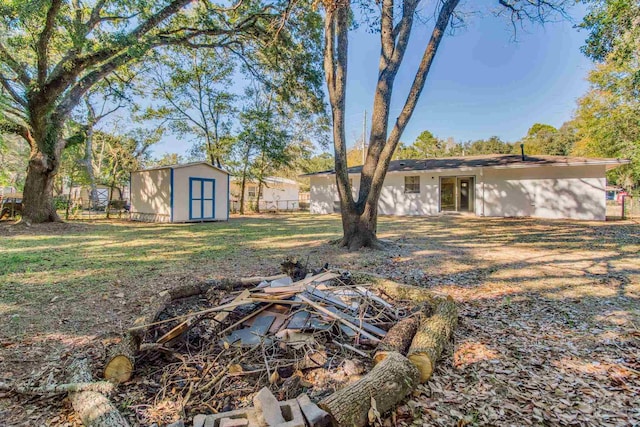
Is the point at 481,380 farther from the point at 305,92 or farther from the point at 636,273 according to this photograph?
the point at 305,92

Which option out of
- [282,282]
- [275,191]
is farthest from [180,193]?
[275,191]

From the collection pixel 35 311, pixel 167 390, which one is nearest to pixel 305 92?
pixel 35 311

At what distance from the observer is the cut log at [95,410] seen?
171 centimetres

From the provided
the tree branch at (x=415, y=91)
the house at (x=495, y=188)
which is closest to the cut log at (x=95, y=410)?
the tree branch at (x=415, y=91)

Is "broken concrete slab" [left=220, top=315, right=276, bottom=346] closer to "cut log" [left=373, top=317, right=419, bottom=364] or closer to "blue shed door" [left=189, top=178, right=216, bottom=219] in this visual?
"cut log" [left=373, top=317, right=419, bottom=364]

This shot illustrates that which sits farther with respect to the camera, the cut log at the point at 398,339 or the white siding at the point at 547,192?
the white siding at the point at 547,192

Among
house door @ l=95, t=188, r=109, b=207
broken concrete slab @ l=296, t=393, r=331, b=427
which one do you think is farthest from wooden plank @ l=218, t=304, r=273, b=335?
house door @ l=95, t=188, r=109, b=207

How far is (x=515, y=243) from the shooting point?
317 inches

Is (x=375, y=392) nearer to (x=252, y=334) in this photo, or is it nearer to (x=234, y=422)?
(x=234, y=422)

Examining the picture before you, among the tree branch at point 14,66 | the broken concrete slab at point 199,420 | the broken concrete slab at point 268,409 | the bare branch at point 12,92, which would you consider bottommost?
the broken concrete slab at point 199,420

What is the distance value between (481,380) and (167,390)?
227cm

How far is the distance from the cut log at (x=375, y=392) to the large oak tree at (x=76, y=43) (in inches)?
352

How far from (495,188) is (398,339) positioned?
Result: 15.1 meters

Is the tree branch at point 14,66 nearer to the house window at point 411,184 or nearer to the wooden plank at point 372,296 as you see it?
the wooden plank at point 372,296
